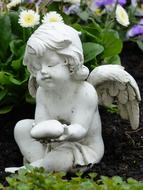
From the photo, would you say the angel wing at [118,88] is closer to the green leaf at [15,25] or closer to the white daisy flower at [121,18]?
the white daisy flower at [121,18]

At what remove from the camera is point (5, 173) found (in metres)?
3.87

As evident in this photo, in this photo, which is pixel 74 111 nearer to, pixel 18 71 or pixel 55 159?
pixel 55 159

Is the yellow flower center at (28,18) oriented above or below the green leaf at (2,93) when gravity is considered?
above

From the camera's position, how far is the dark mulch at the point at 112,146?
394 cm

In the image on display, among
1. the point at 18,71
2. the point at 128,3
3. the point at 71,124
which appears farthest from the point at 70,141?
the point at 128,3

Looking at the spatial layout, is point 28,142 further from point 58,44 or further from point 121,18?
point 121,18

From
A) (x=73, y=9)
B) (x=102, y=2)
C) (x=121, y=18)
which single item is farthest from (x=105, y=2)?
(x=121, y=18)

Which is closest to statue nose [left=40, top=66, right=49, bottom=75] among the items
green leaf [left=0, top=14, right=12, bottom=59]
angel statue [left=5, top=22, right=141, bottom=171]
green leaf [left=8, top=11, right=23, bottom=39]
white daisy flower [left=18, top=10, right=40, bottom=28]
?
angel statue [left=5, top=22, right=141, bottom=171]

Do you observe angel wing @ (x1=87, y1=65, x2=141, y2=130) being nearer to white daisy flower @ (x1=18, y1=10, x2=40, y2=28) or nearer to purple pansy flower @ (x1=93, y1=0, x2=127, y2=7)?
white daisy flower @ (x1=18, y1=10, x2=40, y2=28)

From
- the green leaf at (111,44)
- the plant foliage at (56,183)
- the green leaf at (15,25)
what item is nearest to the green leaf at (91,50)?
the green leaf at (111,44)

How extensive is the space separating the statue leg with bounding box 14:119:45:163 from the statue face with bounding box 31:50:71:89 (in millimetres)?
323

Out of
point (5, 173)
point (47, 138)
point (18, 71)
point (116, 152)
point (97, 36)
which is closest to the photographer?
point (47, 138)

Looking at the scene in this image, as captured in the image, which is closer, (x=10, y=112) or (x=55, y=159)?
(x=55, y=159)

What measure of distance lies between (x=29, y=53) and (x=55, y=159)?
549 mm
